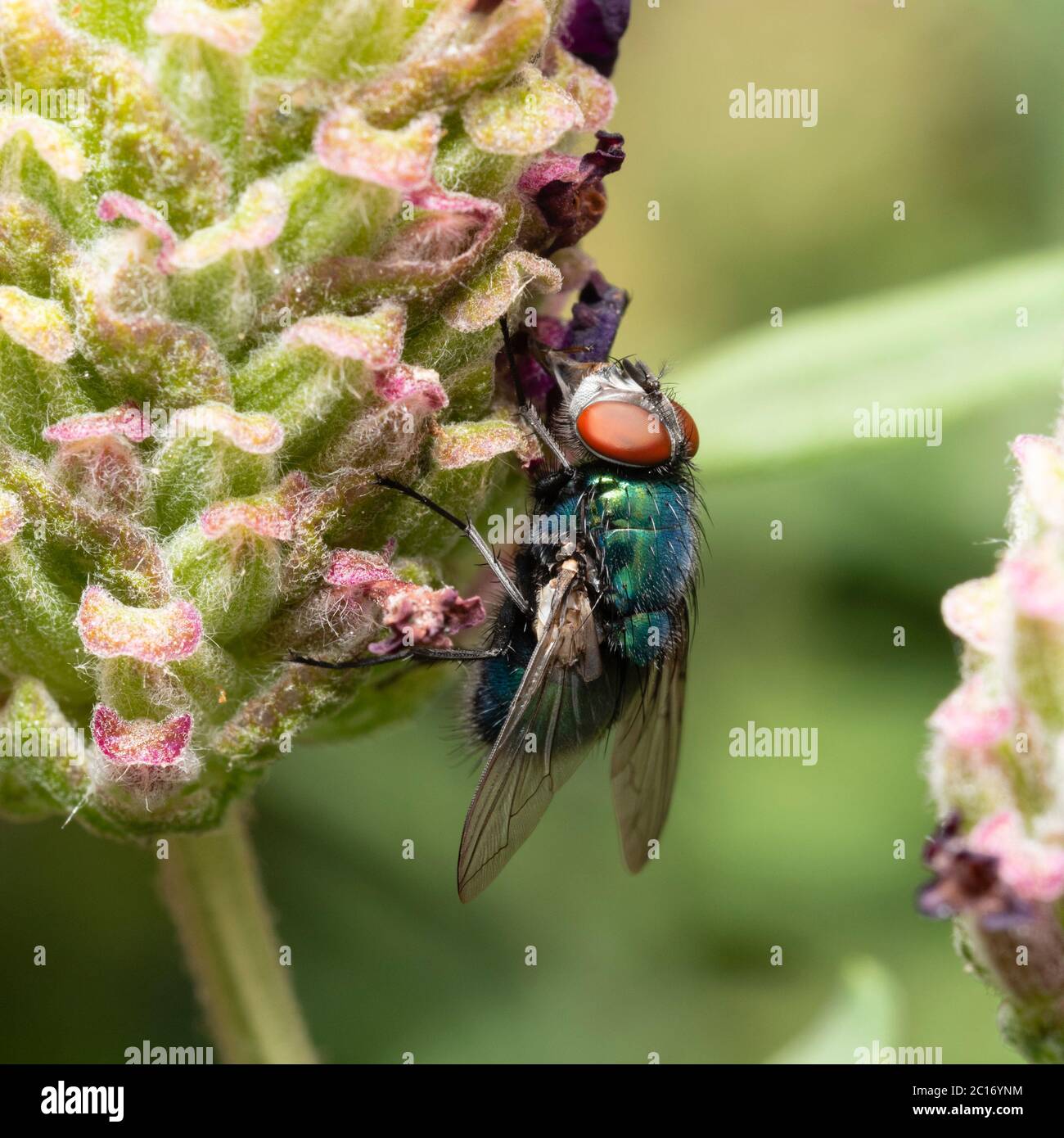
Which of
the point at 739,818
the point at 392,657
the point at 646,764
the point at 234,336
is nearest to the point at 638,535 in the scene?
the point at 646,764

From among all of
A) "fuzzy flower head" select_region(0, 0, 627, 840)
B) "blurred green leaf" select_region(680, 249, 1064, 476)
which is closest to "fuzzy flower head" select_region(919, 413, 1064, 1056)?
"fuzzy flower head" select_region(0, 0, 627, 840)

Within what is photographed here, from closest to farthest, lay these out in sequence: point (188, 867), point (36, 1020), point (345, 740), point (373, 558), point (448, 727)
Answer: point (373, 558) < point (345, 740) < point (188, 867) < point (448, 727) < point (36, 1020)

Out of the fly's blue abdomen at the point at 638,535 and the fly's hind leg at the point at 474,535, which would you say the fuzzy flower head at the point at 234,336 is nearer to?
the fly's hind leg at the point at 474,535

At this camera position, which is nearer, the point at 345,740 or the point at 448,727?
the point at 345,740

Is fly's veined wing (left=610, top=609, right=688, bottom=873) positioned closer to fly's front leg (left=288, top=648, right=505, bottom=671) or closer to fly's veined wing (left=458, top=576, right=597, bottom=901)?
fly's veined wing (left=458, top=576, right=597, bottom=901)

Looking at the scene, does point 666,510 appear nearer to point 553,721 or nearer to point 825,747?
point 553,721

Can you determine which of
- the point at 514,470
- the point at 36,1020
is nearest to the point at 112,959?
the point at 36,1020
